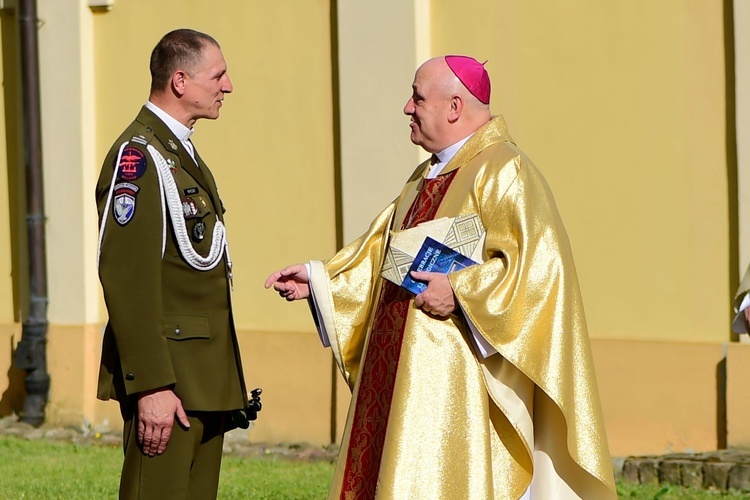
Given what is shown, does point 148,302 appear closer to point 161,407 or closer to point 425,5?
point 161,407

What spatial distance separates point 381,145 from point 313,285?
3553 millimetres

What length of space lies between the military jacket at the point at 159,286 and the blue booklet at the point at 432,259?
0.64 meters

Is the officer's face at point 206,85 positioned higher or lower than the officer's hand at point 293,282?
higher

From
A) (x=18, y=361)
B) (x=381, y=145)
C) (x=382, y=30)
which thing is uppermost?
(x=382, y=30)

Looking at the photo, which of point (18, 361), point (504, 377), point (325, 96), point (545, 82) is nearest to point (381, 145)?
point (325, 96)

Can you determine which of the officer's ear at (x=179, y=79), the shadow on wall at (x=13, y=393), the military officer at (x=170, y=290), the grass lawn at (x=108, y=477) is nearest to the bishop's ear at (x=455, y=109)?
the military officer at (x=170, y=290)

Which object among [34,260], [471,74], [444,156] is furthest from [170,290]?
[34,260]

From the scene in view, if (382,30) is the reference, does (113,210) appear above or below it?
below

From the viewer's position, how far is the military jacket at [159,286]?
14.0ft

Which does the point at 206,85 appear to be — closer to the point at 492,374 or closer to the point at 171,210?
the point at 171,210

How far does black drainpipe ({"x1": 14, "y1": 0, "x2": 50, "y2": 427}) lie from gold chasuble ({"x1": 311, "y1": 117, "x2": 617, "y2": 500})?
209 inches

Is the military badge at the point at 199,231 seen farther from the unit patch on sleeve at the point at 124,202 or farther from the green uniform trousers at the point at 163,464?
the green uniform trousers at the point at 163,464

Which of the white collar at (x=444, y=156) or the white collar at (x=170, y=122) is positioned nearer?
the white collar at (x=170, y=122)

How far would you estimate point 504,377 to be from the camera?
458 cm
